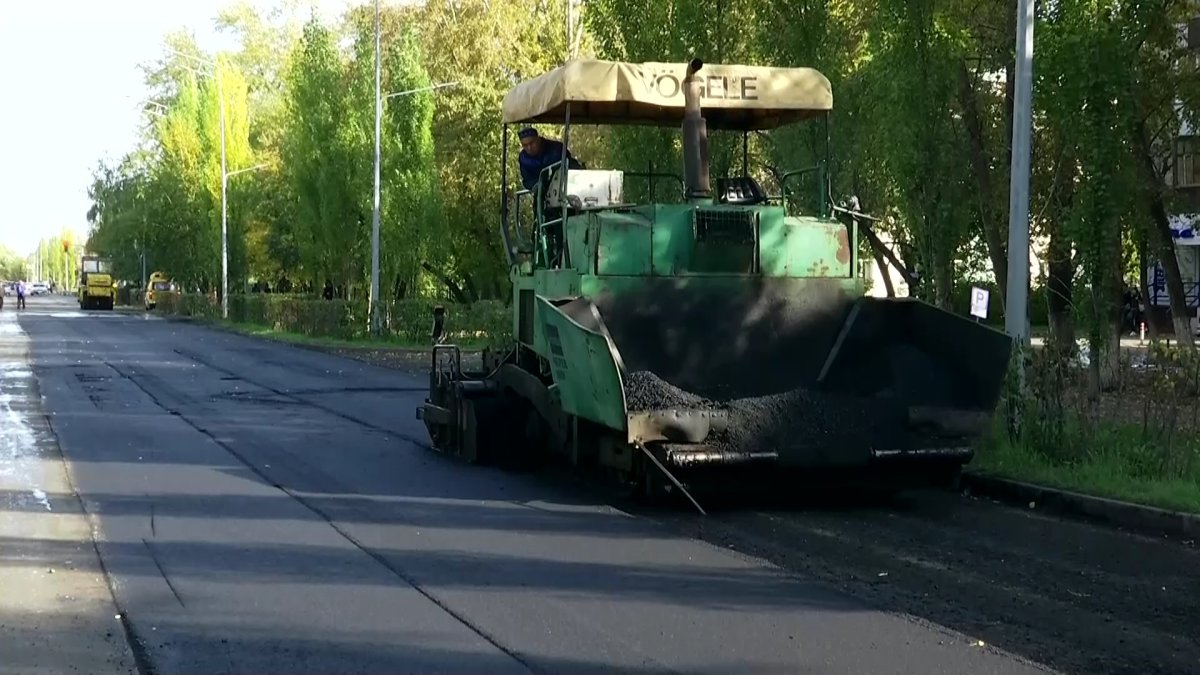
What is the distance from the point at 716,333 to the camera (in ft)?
36.6

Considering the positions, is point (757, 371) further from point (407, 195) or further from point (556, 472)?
point (407, 195)

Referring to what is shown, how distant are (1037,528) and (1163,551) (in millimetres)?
992

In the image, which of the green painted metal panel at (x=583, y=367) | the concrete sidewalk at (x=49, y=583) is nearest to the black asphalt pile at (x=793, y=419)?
the green painted metal panel at (x=583, y=367)

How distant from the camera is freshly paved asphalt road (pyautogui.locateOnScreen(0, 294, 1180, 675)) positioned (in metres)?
6.64

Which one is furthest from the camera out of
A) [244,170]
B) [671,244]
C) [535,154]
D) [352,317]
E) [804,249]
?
[244,170]

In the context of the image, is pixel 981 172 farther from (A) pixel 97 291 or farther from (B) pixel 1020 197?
(A) pixel 97 291

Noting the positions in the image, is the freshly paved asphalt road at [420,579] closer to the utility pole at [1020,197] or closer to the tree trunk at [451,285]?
the utility pole at [1020,197]

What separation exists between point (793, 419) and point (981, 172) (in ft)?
29.2

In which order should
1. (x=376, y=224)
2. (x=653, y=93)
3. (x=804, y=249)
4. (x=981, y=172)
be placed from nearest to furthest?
(x=804, y=249)
(x=653, y=93)
(x=981, y=172)
(x=376, y=224)

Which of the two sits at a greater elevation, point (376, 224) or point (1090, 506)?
point (376, 224)

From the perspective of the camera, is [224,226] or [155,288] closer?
[224,226]

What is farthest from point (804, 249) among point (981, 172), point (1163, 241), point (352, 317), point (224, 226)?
point (224, 226)

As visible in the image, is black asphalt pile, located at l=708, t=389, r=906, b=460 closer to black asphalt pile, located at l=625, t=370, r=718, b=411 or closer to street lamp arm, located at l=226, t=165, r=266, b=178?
black asphalt pile, located at l=625, t=370, r=718, b=411

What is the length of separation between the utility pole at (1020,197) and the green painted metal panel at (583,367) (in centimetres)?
419
